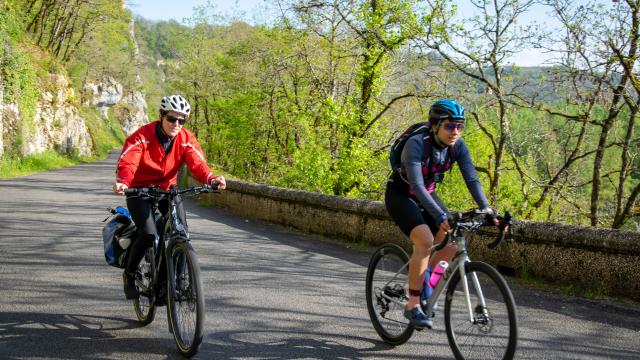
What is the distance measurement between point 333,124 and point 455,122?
13083mm

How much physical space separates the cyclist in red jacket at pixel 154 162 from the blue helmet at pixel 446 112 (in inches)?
68.3

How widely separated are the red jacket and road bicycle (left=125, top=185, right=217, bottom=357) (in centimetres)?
24

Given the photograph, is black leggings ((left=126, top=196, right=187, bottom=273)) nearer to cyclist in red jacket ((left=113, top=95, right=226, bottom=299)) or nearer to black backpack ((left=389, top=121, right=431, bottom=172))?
cyclist in red jacket ((left=113, top=95, right=226, bottom=299))

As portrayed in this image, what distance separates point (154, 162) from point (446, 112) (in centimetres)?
244

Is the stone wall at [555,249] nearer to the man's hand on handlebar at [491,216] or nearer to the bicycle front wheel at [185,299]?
the man's hand on handlebar at [491,216]

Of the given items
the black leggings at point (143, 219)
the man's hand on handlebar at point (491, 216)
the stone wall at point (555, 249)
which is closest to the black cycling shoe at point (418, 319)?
the man's hand on handlebar at point (491, 216)

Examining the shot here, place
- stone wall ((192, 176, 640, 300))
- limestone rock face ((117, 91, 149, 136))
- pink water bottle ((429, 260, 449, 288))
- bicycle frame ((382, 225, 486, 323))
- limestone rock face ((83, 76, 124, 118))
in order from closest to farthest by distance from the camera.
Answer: bicycle frame ((382, 225, 486, 323)), pink water bottle ((429, 260, 449, 288)), stone wall ((192, 176, 640, 300)), limestone rock face ((83, 76, 124, 118)), limestone rock face ((117, 91, 149, 136))

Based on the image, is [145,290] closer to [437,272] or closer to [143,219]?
[143,219]

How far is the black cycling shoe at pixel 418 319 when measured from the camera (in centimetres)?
434

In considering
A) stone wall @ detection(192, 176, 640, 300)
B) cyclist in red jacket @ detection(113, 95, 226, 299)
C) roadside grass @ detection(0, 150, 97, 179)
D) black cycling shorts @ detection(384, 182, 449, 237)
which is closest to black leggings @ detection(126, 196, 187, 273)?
cyclist in red jacket @ detection(113, 95, 226, 299)

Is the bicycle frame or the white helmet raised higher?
the white helmet

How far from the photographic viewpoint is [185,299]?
440 centimetres

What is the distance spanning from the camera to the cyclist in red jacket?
4844mm

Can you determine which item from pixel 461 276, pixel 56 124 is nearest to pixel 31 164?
pixel 56 124
